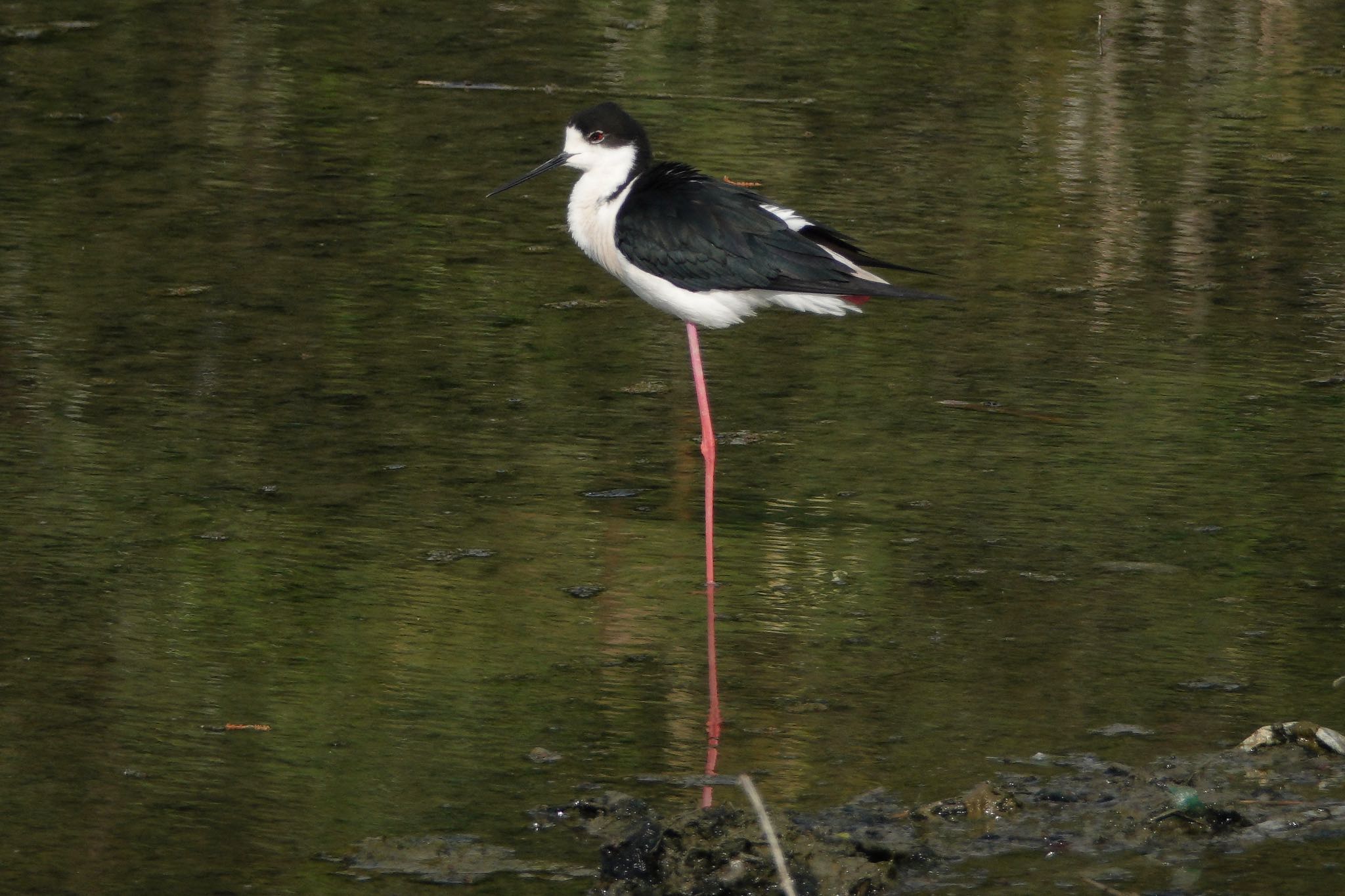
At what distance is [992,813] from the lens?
12.0ft

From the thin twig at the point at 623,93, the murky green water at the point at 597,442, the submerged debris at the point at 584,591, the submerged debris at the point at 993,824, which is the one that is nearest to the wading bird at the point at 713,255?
the murky green water at the point at 597,442

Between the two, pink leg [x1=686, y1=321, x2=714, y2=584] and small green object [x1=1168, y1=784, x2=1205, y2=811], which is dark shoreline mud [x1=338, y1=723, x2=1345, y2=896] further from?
pink leg [x1=686, y1=321, x2=714, y2=584]

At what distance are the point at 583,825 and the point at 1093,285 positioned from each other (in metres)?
3.89

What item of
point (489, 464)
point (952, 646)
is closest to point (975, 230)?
point (489, 464)

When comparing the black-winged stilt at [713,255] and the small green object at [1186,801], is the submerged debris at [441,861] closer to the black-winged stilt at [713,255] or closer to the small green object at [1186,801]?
the small green object at [1186,801]

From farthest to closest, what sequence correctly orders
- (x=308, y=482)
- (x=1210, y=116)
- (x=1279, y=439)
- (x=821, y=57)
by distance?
(x=821, y=57), (x=1210, y=116), (x=1279, y=439), (x=308, y=482)

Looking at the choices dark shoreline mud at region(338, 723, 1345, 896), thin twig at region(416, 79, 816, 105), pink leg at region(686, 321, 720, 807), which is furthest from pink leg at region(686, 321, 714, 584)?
thin twig at region(416, 79, 816, 105)

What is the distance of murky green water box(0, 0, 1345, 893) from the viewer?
3979 millimetres

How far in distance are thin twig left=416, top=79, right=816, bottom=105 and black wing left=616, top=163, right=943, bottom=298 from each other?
11.0 feet

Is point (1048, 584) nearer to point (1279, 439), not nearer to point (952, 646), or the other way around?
point (952, 646)

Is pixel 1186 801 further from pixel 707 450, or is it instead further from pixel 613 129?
pixel 613 129

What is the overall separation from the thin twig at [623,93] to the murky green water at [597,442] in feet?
→ 0.26

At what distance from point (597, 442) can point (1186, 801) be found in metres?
2.44

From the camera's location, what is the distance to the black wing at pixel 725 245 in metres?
5.40
